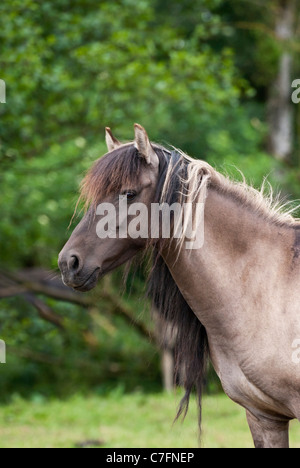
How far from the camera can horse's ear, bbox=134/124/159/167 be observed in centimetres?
316

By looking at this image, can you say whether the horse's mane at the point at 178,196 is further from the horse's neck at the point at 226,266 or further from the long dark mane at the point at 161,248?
the horse's neck at the point at 226,266

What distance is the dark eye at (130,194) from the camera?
3215 millimetres

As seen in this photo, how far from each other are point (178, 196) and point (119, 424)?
4.60 metres

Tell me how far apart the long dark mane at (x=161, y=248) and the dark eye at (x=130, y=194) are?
4 centimetres

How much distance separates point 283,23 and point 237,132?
8.36 feet

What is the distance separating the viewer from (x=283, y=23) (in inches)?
551

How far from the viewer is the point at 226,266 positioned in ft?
11.0

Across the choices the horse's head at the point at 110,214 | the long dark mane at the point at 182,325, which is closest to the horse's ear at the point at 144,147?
the horse's head at the point at 110,214

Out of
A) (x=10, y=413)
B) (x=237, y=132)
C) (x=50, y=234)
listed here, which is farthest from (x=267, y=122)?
(x=10, y=413)

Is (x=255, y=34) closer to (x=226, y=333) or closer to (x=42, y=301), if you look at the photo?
(x=42, y=301)

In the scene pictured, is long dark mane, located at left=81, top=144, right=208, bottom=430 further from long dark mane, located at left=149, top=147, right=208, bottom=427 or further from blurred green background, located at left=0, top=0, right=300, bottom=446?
blurred green background, located at left=0, top=0, right=300, bottom=446

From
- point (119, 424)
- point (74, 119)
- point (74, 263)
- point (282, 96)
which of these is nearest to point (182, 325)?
point (74, 263)

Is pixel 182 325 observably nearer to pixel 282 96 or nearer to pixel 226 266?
pixel 226 266

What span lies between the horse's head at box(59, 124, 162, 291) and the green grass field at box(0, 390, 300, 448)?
2536 millimetres
